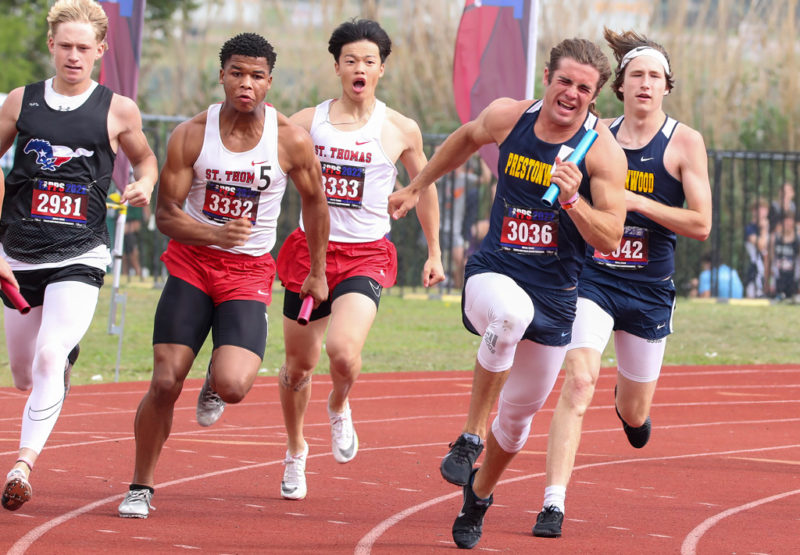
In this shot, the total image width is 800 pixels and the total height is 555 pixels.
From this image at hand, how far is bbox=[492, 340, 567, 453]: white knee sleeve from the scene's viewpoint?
5965mm

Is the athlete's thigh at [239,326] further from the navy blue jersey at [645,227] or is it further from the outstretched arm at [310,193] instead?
the navy blue jersey at [645,227]

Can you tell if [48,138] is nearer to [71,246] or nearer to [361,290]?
[71,246]

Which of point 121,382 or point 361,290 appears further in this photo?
point 121,382

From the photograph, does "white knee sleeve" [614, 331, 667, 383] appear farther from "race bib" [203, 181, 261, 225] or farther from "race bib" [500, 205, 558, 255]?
"race bib" [203, 181, 261, 225]

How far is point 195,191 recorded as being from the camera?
6402 mm

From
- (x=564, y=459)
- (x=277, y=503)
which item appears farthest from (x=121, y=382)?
(x=564, y=459)

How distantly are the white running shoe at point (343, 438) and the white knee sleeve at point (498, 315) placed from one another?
5.64 feet

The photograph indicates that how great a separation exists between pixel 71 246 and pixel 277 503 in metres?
1.59

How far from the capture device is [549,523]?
603 centimetres

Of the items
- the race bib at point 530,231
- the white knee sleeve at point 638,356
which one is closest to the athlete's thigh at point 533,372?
the race bib at point 530,231

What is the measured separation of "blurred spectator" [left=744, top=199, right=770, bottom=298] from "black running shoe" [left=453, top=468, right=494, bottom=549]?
13692mm

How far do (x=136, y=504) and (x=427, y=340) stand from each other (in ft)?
30.8

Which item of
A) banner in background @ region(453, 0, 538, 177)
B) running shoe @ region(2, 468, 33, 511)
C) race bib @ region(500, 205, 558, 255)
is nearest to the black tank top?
running shoe @ region(2, 468, 33, 511)

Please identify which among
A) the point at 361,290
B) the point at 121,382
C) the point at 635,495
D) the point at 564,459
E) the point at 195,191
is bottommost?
the point at 121,382
